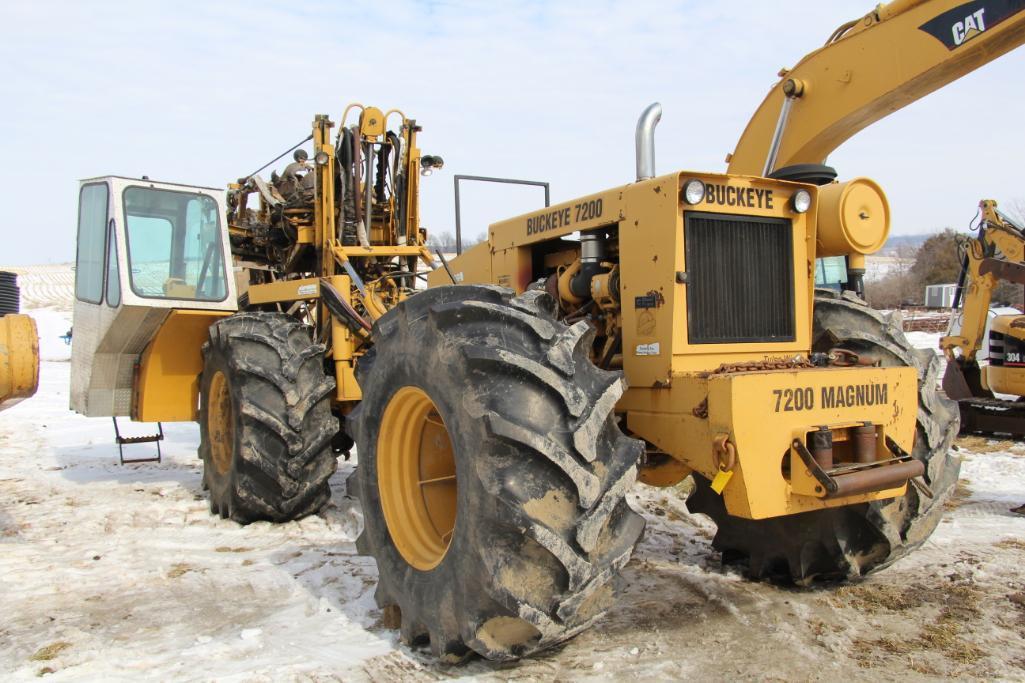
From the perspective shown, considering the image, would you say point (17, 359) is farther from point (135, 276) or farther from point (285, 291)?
point (285, 291)

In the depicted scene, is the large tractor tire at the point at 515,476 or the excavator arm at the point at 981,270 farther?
the excavator arm at the point at 981,270

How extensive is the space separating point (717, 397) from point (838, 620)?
1450 mm

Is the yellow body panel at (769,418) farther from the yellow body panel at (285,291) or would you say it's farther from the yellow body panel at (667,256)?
the yellow body panel at (285,291)

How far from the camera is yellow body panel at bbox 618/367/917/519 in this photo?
11.5 ft

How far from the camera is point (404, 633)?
380cm

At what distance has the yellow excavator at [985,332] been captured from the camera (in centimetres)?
916

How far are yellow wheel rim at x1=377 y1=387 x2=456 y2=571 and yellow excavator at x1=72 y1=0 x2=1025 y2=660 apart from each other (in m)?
0.01

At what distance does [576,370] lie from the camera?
338cm

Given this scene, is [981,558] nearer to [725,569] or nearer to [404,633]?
[725,569]

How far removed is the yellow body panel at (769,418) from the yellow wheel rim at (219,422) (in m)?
4.16

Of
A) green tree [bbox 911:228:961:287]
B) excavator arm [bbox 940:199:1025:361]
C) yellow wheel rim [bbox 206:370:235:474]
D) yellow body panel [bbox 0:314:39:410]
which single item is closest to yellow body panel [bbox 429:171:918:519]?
yellow body panel [bbox 0:314:39:410]

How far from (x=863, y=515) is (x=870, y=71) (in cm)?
332

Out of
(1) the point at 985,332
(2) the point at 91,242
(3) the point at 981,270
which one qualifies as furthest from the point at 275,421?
(1) the point at 985,332

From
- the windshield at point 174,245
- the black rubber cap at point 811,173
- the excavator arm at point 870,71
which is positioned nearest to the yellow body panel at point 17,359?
the windshield at point 174,245
